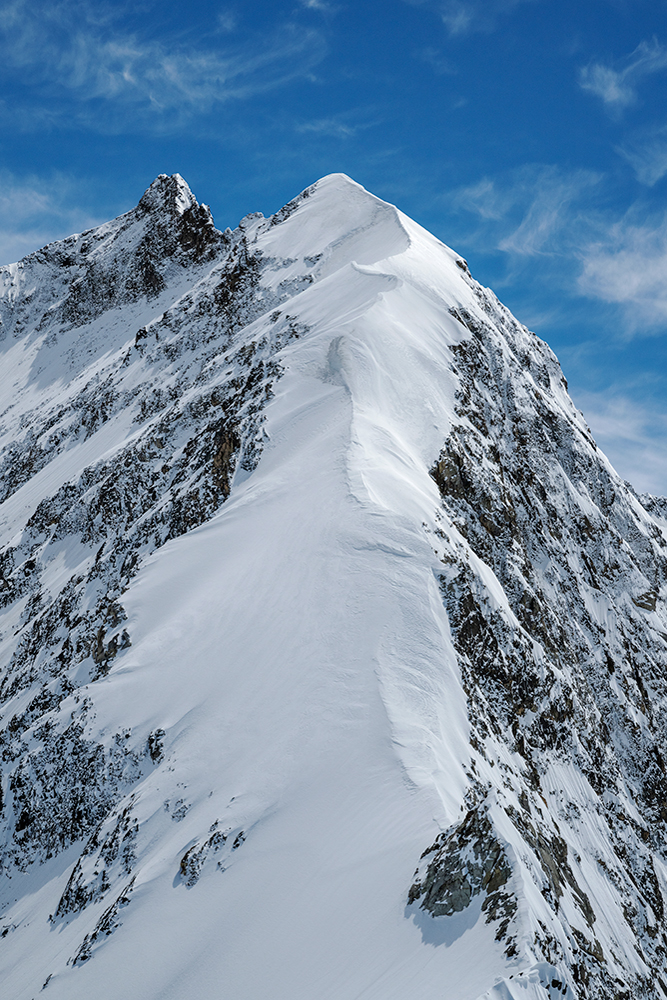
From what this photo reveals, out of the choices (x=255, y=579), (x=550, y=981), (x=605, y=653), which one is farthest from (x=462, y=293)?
(x=550, y=981)

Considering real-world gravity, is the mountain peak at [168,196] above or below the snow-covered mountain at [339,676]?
above

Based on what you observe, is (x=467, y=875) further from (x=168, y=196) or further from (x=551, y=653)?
(x=168, y=196)

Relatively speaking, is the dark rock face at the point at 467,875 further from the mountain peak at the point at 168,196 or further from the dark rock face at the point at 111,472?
the mountain peak at the point at 168,196

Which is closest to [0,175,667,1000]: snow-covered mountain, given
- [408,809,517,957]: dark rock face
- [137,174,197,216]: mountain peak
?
[408,809,517,957]: dark rock face

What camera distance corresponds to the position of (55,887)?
17.0m

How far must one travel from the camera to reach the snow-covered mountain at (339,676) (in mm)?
11797

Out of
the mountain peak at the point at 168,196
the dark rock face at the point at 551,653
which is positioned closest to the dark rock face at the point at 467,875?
the dark rock face at the point at 551,653

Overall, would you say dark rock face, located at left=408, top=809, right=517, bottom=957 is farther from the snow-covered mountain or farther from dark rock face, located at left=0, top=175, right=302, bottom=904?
dark rock face, located at left=0, top=175, right=302, bottom=904

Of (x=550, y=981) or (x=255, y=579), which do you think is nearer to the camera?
(x=550, y=981)

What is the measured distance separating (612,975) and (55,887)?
44.5 ft

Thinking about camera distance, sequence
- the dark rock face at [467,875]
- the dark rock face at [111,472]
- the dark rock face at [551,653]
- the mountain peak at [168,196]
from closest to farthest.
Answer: the dark rock face at [467,875] → the dark rock face at [551,653] → the dark rock face at [111,472] → the mountain peak at [168,196]

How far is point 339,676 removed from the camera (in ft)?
51.9

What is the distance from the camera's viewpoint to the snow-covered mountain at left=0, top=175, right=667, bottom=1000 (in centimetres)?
1180

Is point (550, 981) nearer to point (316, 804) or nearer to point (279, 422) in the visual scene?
point (316, 804)
